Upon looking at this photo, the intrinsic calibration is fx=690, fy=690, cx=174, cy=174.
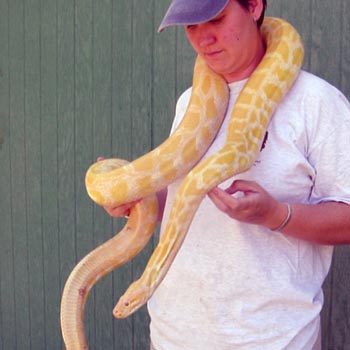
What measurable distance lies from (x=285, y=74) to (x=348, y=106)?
0.24m

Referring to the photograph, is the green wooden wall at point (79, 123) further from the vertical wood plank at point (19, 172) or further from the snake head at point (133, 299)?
the snake head at point (133, 299)

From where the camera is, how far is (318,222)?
87.2 inches

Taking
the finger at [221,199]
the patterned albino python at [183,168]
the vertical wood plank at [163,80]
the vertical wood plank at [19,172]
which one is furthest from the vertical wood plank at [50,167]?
the finger at [221,199]

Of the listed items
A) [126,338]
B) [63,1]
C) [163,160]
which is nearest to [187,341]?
[163,160]

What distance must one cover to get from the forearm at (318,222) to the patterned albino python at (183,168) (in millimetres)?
229

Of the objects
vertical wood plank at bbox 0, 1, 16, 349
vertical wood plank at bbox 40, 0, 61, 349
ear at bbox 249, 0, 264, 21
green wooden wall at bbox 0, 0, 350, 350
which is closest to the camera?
ear at bbox 249, 0, 264, 21

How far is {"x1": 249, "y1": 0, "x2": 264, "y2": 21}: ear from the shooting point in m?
2.38

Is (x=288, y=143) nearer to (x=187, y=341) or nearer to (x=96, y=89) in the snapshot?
(x=187, y=341)

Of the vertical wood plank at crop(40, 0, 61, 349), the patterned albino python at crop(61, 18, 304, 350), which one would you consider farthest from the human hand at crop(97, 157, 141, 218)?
the vertical wood plank at crop(40, 0, 61, 349)

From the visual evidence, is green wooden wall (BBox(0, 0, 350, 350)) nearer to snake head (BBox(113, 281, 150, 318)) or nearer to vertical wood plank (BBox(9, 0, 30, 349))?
vertical wood plank (BBox(9, 0, 30, 349))

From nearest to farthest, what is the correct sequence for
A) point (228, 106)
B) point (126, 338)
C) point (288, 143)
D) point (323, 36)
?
point (288, 143), point (228, 106), point (323, 36), point (126, 338)

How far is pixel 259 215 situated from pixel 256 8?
75cm

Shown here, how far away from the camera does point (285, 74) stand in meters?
2.36

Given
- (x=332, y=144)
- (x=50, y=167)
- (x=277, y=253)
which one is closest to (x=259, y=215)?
(x=277, y=253)
